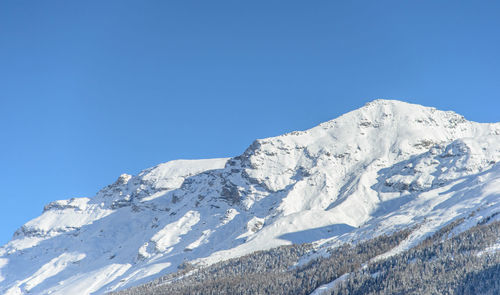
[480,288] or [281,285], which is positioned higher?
[281,285]

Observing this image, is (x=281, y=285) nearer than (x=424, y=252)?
No

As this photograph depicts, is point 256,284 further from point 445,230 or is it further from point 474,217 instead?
point 474,217

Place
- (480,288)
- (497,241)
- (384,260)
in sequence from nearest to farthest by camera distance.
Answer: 1. (480,288)
2. (497,241)
3. (384,260)

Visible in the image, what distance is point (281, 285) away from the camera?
183 metres

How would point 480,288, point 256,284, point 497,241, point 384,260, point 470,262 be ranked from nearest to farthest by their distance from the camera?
point 480,288 → point 470,262 → point 497,241 → point 384,260 → point 256,284

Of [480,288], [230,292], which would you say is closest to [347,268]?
[230,292]

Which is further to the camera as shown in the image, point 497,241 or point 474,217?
point 474,217

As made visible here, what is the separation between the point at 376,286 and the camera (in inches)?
6088

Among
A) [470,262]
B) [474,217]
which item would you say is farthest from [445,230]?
[470,262]

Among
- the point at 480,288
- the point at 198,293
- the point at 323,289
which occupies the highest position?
the point at 198,293

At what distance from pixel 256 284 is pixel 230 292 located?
29.1 feet

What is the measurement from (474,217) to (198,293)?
323 feet

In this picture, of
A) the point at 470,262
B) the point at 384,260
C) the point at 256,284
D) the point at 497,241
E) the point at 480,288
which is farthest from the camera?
the point at 256,284

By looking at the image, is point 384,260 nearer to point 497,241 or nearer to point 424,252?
point 424,252
